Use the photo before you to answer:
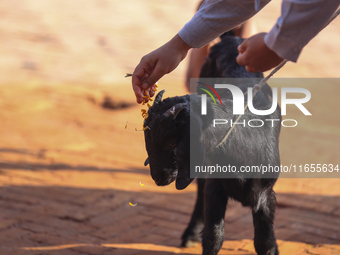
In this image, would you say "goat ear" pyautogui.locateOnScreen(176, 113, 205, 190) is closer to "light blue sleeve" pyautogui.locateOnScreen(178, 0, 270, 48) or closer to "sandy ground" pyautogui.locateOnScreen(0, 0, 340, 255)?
"light blue sleeve" pyautogui.locateOnScreen(178, 0, 270, 48)

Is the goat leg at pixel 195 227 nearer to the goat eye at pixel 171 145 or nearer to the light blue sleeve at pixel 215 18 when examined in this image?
the goat eye at pixel 171 145

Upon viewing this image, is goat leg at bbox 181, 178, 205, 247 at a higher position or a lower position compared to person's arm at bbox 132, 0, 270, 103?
lower

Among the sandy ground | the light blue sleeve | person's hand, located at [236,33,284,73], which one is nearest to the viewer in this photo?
person's hand, located at [236,33,284,73]

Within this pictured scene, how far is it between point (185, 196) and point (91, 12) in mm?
12662

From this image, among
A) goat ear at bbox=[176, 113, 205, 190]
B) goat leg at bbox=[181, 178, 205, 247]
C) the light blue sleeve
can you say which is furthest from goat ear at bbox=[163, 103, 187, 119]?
goat leg at bbox=[181, 178, 205, 247]

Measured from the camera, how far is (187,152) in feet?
7.43

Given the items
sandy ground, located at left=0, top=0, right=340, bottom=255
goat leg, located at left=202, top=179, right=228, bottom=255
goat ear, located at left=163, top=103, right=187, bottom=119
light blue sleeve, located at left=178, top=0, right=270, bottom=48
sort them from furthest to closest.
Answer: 1. sandy ground, located at left=0, top=0, right=340, bottom=255
2. goat leg, located at left=202, top=179, right=228, bottom=255
3. goat ear, located at left=163, top=103, right=187, bottom=119
4. light blue sleeve, located at left=178, top=0, right=270, bottom=48

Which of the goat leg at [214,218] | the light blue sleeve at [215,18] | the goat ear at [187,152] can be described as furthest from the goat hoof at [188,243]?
the light blue sleeve at [215,18]

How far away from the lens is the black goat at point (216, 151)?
227cm

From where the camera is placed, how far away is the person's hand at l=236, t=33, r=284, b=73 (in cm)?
188

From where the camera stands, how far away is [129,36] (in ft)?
45.5

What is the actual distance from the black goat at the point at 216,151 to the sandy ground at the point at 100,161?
2.53ft

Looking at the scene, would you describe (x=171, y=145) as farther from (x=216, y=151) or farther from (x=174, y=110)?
(x=216, y=151)

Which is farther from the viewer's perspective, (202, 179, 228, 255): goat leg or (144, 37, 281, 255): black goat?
(202, 179, 228, 255): goat leg
